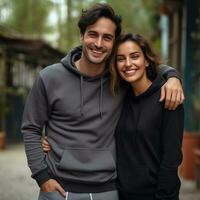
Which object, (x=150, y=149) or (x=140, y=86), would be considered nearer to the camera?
(x=150, y=149)

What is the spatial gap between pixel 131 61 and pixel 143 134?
1.48 feet

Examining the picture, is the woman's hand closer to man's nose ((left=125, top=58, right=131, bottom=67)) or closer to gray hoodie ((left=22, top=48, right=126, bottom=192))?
gray hoodie ((left=22, top=48, right=126, bottom=192))

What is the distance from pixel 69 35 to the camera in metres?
29.4

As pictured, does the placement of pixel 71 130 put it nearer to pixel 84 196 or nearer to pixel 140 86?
pixel 84 196

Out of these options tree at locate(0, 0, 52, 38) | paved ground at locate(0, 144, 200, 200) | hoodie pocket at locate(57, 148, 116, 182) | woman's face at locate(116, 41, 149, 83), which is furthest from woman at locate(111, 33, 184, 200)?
tree at locate(0, 0, 52, 38)

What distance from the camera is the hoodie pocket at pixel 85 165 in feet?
10.2

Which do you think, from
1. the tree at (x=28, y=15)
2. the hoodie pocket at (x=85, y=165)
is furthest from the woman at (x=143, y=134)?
the tree at (x=28, y=15)

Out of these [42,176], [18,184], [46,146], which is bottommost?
[18,184]

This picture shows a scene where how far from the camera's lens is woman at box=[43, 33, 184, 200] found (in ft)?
10.1

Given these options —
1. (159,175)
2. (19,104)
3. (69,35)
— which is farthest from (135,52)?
(69,35)

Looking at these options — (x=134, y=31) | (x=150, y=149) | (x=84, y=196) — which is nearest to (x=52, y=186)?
(x=84, y=196)

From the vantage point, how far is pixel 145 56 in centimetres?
327

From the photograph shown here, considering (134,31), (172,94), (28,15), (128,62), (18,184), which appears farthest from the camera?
(28,15)

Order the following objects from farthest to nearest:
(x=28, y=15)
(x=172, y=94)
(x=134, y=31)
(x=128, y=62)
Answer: (x=28, y=15) < (x=134, y=31) < (x=128, y=62) < (x=172, y=94)
